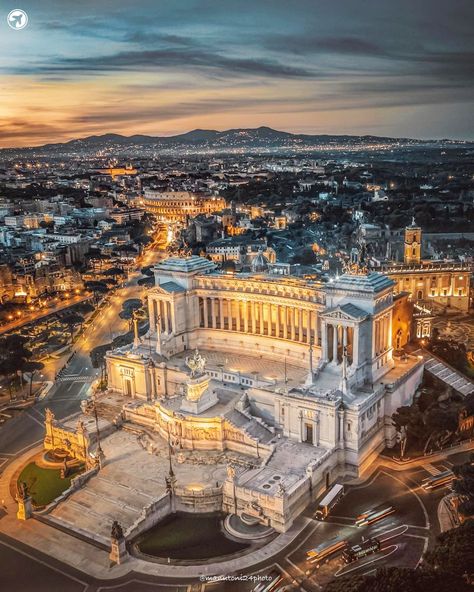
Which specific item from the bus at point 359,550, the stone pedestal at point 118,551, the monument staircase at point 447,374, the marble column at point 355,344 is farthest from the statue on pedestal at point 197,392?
the monument staircase at point 447,374

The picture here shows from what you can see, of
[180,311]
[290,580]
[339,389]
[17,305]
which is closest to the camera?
[290,580]

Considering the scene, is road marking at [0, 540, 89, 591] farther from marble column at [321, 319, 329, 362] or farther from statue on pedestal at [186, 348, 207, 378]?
marble column at [321, 319, 329, 362]

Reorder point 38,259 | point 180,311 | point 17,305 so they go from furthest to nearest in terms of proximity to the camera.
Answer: point 38,259 → point 17,305 → point 180,311

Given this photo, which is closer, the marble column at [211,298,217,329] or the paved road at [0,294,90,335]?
the marble column at [211,298,217,329]

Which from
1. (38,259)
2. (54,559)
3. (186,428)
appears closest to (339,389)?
(186,428)

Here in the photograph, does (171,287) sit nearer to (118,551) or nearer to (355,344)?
(355,344)

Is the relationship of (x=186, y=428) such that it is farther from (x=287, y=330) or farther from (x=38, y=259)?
(x=38, y=259)

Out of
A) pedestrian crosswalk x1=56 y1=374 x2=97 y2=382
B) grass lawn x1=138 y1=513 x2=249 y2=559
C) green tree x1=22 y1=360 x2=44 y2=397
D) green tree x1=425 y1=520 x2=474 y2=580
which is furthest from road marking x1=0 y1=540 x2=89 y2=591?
pedestrian crosswalk x1=56 y1=374 x2=97 y2=382
